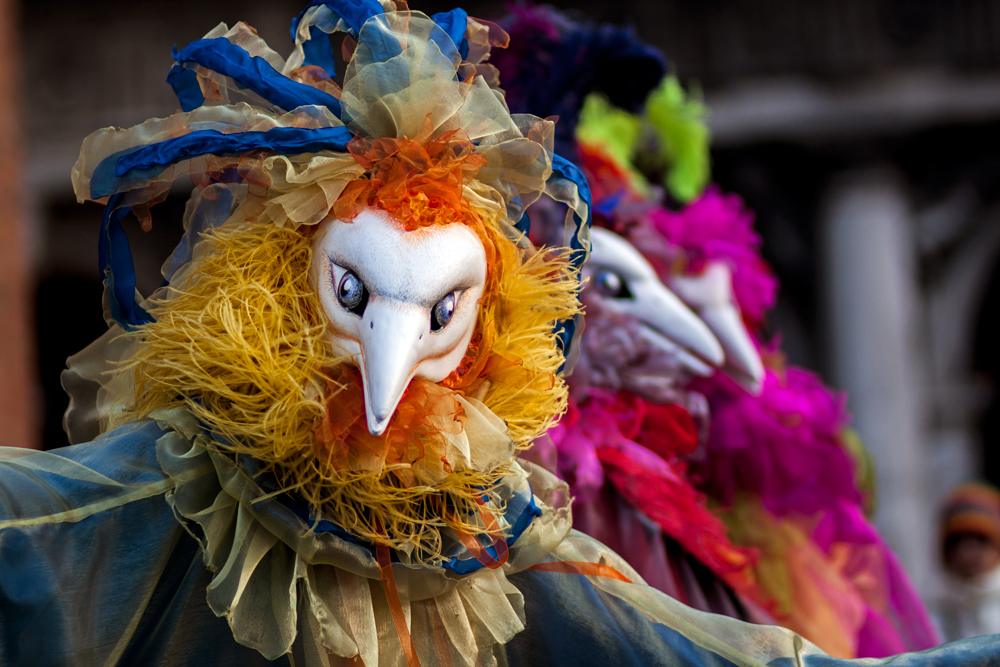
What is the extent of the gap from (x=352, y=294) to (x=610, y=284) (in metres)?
0.73

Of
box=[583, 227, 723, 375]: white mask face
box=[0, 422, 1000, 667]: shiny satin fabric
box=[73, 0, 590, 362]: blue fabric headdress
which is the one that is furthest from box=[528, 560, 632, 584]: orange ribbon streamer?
box=[583, 227, 723, 375]: white mask face

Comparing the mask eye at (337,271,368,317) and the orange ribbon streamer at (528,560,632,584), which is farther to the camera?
the orange ribbon streamer at (528,560,632,584)

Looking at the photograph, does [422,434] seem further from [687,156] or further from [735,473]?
[687,156]

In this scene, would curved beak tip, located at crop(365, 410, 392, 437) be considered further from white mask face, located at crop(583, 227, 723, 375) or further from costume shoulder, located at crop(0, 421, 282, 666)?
white mask face, located at crop(583, 227, 723, 375)

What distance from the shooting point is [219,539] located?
936mm

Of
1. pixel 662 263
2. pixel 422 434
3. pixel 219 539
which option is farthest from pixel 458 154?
pixel 662 263

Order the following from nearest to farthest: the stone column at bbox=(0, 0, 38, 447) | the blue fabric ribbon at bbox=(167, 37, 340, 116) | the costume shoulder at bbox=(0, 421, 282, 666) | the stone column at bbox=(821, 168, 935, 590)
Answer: the costume shoulder at bbox=(0, 421, 282, 666) → the blue fabric ribbon at bbox=(167, 37, 340, 116) → the stone column at bbox=(0, 0, 38, 447) → the stone column at bbox=(821, 168, 935, 590)

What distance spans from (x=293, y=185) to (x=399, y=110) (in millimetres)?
115

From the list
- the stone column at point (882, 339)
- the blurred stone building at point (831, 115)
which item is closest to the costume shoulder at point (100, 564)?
the blurred stone building at point (831, 115)

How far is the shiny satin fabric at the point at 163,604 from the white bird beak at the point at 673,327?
0.63 m

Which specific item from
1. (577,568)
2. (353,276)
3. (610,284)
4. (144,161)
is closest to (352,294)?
(353,276)

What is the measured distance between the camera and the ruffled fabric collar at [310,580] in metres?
0.92

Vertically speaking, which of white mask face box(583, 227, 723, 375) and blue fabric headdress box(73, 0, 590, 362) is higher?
blue fabric headdress box(73, 0, 590, 362)

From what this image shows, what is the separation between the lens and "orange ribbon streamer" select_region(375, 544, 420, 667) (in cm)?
95
